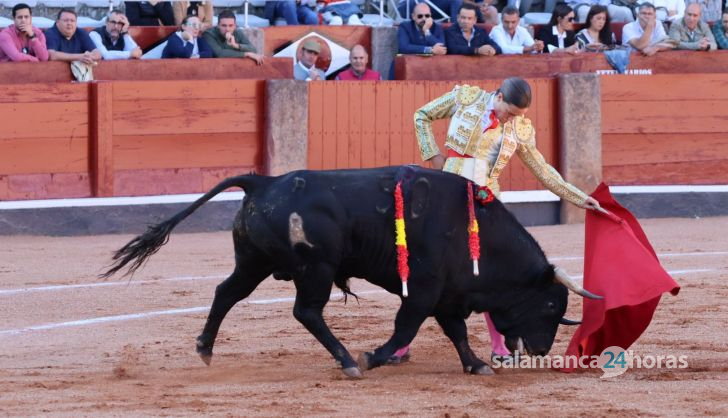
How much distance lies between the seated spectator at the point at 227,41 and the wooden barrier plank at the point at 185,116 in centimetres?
32

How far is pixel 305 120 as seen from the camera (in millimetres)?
9500

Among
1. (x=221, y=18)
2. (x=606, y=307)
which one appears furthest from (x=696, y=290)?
(x=221, y=18)

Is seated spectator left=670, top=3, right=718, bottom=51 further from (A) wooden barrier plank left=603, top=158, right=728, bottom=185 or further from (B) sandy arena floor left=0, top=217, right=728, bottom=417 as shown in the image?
(B) sandy arena floor left=0, top=217, right=728, bottom=417

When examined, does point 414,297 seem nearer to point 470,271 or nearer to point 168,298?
point 470,271

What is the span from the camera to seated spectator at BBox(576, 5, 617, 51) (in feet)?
33.3

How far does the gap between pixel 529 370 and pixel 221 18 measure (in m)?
4.95

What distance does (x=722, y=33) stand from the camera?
10.5 meters

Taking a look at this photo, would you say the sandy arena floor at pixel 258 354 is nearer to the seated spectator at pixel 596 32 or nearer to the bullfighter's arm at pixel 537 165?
the bullfighter's arm at pixel 537 165

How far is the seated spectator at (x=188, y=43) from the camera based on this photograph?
30.3 ft

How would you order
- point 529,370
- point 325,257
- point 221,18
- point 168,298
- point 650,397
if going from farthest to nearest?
point 221,18
point 168,298
point 529,370
point 325,257
point 650,397

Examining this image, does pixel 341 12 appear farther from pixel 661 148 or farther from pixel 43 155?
pixel 43 155

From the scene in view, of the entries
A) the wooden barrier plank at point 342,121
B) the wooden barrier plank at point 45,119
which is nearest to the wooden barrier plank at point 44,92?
the wooden barrier plank at point 45,119

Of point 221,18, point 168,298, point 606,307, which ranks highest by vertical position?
point 221,18

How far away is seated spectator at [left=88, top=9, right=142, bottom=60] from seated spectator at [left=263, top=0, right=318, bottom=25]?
143cm
